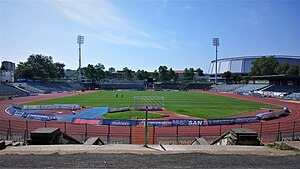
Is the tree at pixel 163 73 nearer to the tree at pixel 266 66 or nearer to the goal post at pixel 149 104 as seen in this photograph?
the tree at pixel 266 66

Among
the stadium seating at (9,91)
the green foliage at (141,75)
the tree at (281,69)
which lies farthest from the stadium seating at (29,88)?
the tree at (281,69)

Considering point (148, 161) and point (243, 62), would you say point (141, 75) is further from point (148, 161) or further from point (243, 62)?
point (148, 161)

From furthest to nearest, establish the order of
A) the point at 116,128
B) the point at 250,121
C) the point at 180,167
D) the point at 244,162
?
1. the point at 250,121
2. the point at 116,128
3. the point at 244,162
4. the point at 180,167

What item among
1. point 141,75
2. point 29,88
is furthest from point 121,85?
point 29,88

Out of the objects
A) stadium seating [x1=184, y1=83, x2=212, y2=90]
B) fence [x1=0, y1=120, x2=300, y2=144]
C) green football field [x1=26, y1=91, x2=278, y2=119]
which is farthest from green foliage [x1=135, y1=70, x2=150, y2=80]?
fence [x1=0, y1=120, x2=300, y2=144]

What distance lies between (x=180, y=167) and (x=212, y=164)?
1.11 metres

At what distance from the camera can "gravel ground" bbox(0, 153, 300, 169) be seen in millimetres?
6367

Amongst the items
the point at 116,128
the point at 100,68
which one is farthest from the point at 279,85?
the point at 100,68

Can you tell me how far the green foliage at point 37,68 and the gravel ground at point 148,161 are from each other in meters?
102

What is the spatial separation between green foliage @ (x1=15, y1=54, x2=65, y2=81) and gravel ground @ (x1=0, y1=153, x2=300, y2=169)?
102m

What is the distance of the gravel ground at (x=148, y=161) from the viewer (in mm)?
6367

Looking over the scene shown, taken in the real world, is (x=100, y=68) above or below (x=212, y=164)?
above

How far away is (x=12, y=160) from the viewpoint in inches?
263

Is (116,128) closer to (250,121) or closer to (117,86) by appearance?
(250,121)
